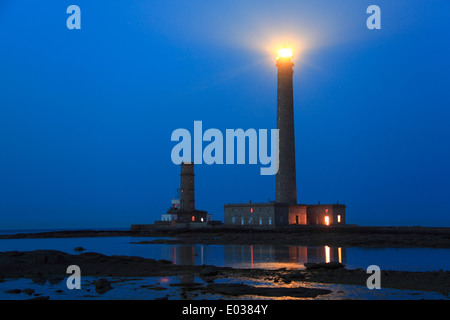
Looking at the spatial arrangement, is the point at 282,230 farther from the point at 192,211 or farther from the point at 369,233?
the point at 192,211

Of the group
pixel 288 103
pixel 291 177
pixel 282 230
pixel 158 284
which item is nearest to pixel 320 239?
pixel 282 230

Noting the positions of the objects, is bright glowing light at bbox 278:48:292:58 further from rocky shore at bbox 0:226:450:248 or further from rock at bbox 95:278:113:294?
rock at bbox 95:278:113:294

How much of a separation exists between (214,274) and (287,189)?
3745 cm

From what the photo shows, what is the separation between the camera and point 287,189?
57.2 meters

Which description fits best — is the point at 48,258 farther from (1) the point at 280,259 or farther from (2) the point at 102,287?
(1) the point at 280,259

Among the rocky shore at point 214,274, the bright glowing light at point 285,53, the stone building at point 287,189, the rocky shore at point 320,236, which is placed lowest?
the rocky shore at point 320,236

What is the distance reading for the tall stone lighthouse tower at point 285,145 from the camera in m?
57.3

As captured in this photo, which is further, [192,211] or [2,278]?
[192,211]

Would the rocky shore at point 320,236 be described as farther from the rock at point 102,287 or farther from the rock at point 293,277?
the rock at point 102,287

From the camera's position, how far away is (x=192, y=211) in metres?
67.4

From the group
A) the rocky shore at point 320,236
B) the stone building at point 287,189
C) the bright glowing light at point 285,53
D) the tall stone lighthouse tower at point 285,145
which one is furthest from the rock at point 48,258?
the bright glowing light at point 285,53

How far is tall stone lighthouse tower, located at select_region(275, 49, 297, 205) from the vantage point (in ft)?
188

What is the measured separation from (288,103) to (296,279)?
40387 mm

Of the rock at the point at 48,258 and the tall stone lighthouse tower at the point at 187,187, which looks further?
the tall stone lighthouse tower at the point at 187,187
